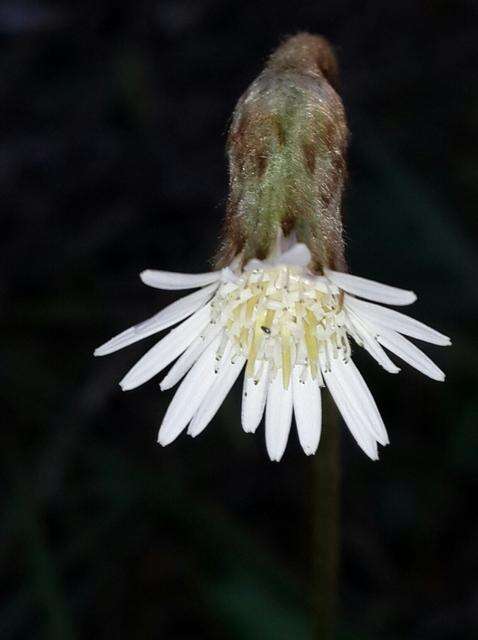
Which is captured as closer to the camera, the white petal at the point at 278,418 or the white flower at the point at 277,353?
the white flower at the point at 277,353

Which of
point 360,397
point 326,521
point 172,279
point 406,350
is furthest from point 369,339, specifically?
point 172,279

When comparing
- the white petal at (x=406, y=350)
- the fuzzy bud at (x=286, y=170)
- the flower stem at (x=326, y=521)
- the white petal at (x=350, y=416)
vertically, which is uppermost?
the fuzzy bud at (x=286, y=170)

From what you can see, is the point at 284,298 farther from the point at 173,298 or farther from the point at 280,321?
the point at 173,298

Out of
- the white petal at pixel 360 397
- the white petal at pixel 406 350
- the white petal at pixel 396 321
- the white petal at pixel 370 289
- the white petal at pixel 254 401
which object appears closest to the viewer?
the white petal at pixel 370 289

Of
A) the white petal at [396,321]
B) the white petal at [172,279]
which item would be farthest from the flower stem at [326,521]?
the white petal at [172,279]

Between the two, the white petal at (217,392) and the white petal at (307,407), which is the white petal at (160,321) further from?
the white petal at (307,407)

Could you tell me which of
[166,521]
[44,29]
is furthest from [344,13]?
[166,521]

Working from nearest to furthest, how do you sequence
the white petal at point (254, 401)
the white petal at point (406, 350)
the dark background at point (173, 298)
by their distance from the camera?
1. the white petal at point (406, 350)
2. the white petal at point (254, 401)
3. the dark background at point (173, 298)

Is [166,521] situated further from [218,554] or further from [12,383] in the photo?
[12,383]
